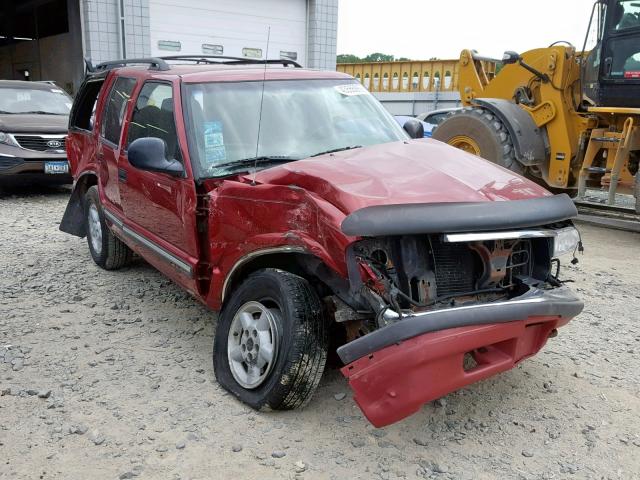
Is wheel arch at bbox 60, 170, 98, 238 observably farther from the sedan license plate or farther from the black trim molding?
the black trim molding

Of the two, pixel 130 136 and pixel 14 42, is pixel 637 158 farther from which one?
pixel 14 42

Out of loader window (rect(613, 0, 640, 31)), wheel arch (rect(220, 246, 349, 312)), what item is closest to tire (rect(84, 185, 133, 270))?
wheel arch (rect(220, 246, 349, 312))

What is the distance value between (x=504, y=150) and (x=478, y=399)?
5.46 m

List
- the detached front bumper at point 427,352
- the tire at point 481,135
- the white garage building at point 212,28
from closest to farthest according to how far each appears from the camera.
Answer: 1. the detached front bumper at point 427,352
2. the tire at point 481,135
3. the white garage building at point 212,28

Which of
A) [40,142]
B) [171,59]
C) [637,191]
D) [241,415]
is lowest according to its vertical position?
[241,415]

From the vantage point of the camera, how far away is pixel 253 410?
130 inches

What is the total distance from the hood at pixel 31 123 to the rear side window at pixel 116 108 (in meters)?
4.90

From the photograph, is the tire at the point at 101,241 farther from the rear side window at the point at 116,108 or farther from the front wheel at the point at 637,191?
Answer: the front wheel at the point at 637,191

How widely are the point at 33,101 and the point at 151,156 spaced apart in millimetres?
8171

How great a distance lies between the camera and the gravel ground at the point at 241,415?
288 cm

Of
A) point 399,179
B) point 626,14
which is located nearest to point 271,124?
point 399,179

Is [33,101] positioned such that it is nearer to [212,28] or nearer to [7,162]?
[7,162]

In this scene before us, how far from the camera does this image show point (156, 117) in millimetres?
4316

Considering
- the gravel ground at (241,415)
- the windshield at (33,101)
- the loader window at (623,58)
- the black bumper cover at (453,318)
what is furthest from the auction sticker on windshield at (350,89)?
the windshield at (33,101)
